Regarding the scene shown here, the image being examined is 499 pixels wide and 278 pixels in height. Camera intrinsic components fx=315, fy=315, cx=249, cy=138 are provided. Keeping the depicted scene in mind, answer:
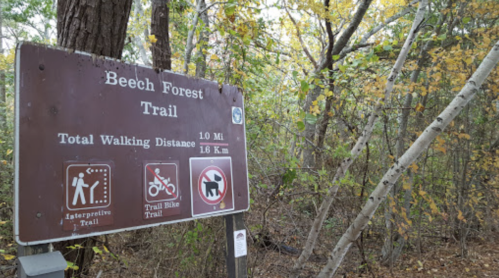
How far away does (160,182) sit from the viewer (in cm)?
184

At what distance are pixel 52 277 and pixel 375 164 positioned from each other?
18.3ft

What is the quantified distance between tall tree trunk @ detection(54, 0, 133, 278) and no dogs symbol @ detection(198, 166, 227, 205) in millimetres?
1201

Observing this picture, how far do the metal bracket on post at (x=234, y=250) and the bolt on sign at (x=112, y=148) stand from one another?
0.09m

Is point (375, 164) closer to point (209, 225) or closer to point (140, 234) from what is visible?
point (209, 225)

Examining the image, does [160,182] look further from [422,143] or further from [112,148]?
[422,143]

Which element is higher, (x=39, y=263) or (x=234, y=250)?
(x=39, y=263)

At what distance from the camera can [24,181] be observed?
1.38 m

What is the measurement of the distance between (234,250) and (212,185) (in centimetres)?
51

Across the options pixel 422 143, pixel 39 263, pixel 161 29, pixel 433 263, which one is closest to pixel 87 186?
pixel 39 263

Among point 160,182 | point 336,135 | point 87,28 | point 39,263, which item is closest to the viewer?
point 39,263

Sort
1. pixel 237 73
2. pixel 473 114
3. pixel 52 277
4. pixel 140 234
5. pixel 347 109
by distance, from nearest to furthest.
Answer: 1. pixel 52 277
2. pixel 237 73
3. pixel 140 234
4. pixel 347 109
5. pixel 473 114

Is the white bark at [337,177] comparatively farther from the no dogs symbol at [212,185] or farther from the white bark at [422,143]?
the no dogs symbol at [212,185]

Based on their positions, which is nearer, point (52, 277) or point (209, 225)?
point (52, 277)

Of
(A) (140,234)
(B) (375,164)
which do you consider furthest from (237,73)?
(B) (375,164)
